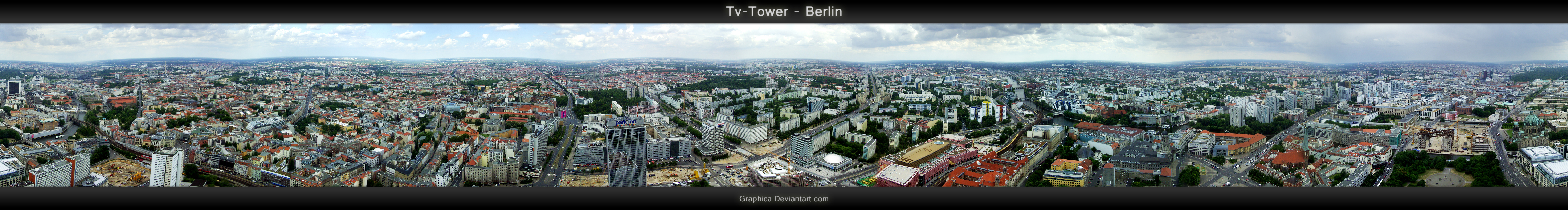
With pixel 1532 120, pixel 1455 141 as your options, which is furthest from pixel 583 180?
pixel 1532 120

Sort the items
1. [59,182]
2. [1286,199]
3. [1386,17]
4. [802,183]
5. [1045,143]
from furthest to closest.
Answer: [1045,143]
[802,183]
[59,182]
[1286,199]
[1386,17]

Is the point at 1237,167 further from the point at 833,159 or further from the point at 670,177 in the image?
the point at 670,177

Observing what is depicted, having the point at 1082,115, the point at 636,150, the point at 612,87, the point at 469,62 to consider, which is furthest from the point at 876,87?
the point at 469,62

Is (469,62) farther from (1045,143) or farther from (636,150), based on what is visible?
(1045,143)

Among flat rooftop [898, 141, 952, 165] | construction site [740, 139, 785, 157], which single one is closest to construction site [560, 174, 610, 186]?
construction site [740, 139, 785, 157]

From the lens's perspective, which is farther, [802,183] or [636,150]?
[636,150]
